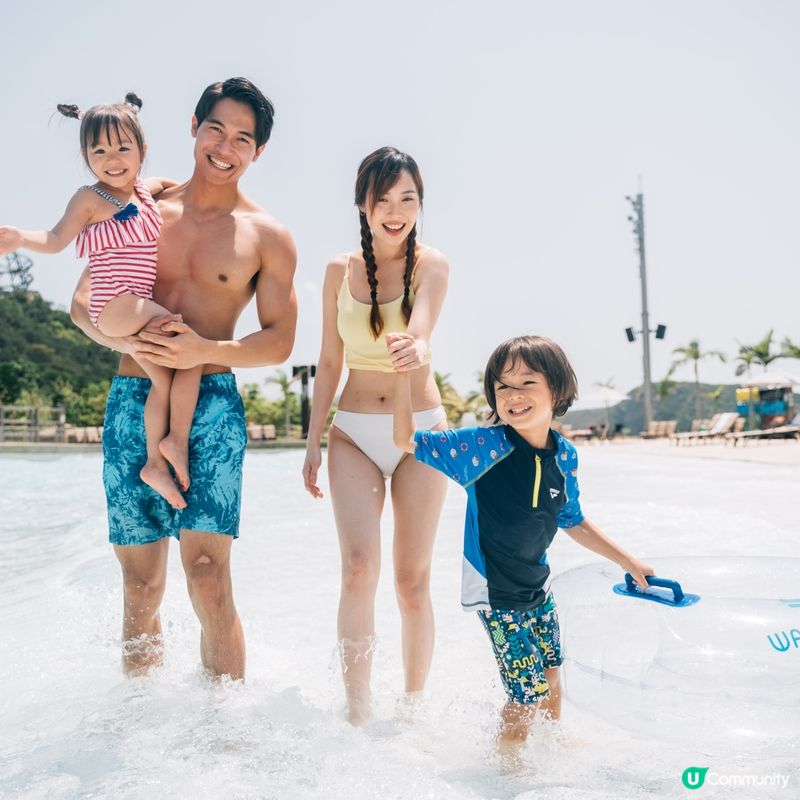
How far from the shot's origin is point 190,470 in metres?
2.86

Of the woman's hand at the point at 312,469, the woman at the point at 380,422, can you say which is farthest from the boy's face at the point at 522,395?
the woman's hand at the point at 312,469

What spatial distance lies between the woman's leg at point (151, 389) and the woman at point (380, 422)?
54 cm

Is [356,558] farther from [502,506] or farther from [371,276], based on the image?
[371,276]

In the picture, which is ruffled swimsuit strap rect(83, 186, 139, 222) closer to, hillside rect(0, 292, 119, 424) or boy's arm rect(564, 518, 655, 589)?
boy's arm rect(564, 518, 655, 589)

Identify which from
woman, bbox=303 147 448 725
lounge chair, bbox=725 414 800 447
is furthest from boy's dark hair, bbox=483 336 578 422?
lounge chair, bbox=725 414 800 447

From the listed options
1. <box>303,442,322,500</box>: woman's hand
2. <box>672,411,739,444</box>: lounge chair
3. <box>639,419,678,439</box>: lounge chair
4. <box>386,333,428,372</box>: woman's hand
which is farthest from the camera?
<box>639,419,678,439</box>: lounge chair

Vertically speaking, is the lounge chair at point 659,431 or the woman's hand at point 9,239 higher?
the woman's hand at point 9,239

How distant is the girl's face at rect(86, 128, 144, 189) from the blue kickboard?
215 cm

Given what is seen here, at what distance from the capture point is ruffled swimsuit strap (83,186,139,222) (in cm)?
267

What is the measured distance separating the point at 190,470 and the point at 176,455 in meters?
0.11

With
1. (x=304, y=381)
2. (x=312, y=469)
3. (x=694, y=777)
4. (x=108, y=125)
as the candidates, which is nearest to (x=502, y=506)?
(x=312, y=469)

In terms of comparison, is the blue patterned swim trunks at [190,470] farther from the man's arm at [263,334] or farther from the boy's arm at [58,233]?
the boy's arm at [58,233]

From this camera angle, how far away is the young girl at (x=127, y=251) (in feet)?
8.72

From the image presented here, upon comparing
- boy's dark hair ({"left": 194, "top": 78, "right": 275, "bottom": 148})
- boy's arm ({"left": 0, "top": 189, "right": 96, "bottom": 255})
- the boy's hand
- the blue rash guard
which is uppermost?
boy's dark hair ({"left": 194, "top": 78, "right": 275, "bottom": 148})
